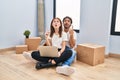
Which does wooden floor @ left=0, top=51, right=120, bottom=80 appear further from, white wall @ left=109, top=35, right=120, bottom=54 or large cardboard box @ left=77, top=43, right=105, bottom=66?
white wall @ left=109, top=35, right=120, bottom=54

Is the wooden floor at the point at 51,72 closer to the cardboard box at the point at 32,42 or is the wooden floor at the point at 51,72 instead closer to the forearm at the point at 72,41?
the forearm at the point at 72,41

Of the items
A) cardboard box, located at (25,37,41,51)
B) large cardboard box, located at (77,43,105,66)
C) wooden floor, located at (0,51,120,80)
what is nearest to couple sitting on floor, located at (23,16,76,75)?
wooden floor, located at (0,51,120,80)

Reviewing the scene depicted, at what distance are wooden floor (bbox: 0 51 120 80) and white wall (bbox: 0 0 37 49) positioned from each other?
92cm

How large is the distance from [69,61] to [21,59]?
36.5 inches

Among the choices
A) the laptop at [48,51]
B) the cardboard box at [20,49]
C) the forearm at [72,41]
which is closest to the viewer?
the laptop at [48,51]

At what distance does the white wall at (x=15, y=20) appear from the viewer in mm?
3115

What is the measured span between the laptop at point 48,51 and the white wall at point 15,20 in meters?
1.43

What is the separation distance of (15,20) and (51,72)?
72.5 inches

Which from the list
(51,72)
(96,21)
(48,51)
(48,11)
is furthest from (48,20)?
(51,72)

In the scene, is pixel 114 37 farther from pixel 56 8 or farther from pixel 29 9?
pixel 29 9

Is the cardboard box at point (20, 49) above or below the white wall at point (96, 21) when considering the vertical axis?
below

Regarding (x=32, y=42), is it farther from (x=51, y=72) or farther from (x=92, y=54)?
(x=92, y=54)

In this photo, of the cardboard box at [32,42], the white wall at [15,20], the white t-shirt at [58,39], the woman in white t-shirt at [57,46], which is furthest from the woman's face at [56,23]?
the white wall at [15,20]

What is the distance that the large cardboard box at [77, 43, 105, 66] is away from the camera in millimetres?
2234
